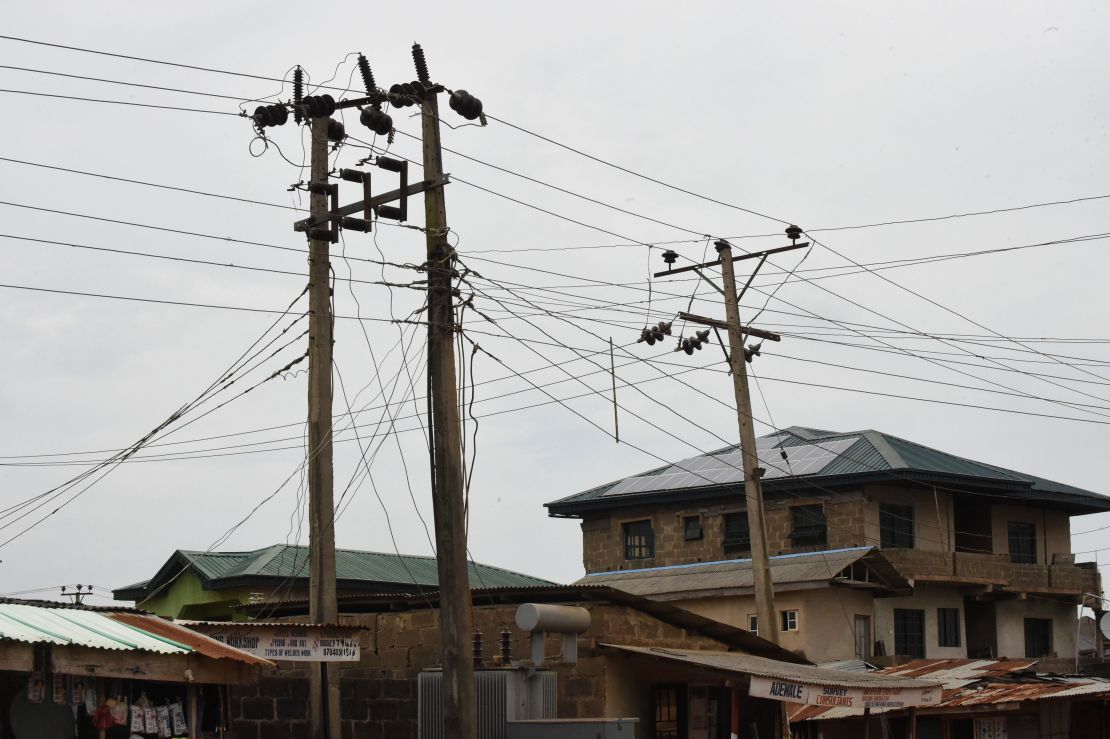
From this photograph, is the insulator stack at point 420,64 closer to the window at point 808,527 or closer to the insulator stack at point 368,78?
the insulator stack at point 368,78

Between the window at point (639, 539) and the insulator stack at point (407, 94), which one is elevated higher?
the insulator stack at point (407, 94)

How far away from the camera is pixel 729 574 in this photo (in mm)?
38500

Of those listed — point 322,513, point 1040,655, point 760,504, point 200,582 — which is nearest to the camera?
point 322,513

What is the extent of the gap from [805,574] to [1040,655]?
Answer: 16.0 metres

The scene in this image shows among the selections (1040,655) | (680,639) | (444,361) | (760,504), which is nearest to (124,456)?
(444,361)

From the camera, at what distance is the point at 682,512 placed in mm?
44812

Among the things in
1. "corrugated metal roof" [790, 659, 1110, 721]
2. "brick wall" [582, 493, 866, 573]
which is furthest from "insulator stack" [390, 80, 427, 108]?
"brick wall" [582, 493, 866, 573]

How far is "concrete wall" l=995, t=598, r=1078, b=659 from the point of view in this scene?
46.1 meters

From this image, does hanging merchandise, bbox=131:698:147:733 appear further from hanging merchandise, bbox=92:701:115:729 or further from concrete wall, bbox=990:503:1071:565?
concrete wall, bbox=990:503:1071:565

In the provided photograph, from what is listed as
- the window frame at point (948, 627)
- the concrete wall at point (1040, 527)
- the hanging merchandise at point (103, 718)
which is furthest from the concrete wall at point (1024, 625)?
the hanging merchandise at point (103, 718)

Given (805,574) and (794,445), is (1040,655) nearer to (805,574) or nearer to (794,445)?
(794,445)

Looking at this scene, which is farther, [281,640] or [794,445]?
[794,445]

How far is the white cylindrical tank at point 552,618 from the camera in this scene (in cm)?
1897

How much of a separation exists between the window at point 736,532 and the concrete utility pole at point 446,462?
91.3 feet
